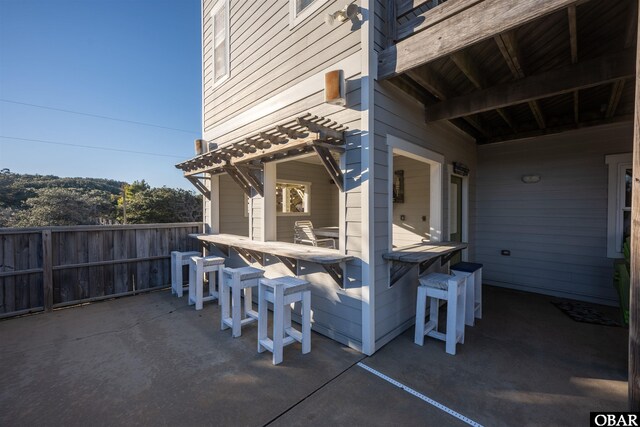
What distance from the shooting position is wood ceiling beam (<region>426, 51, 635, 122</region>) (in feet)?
8.12

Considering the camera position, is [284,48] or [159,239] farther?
[159,239]

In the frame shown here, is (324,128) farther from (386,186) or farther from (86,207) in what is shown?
(86,207)

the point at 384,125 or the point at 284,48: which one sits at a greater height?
the point at 284,48

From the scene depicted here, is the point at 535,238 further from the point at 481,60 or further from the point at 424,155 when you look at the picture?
the point at 481,60

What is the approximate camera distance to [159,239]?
5.12 meters

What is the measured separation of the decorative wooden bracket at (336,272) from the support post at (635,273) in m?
2.08

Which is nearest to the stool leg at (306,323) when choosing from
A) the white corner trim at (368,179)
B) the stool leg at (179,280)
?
the white corner trim at (368,179)

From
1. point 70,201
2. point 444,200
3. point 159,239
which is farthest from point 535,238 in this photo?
point 70,201

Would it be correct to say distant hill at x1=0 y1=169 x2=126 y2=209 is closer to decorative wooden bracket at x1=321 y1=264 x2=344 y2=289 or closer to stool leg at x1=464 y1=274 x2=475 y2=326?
decorative wooden bracket at x1=321 y1=264 x2=344 y2=289

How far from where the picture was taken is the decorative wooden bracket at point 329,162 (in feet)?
8.59

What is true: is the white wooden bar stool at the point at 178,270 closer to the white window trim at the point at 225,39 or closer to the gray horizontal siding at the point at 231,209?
the gray horizontal siding at the point at 231,209

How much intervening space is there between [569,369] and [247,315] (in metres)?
3.39

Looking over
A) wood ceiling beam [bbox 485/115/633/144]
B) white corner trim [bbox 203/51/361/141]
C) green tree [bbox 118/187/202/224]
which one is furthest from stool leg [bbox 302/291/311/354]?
green tree [bbox 118/187/202/224]

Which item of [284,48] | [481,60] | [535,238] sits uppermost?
[284,48]
